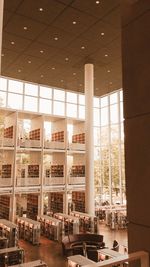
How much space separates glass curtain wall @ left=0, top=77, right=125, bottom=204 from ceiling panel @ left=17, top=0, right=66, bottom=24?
25.8ft

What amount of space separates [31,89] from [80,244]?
1154 cm

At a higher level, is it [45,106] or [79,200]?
[45,106]

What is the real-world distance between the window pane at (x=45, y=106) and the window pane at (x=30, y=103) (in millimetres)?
396

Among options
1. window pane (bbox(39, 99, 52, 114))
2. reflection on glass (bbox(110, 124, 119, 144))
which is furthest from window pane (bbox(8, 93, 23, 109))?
reflection on glass (bbox(110, 124, 119, 144))

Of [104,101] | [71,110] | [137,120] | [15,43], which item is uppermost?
[15,43]

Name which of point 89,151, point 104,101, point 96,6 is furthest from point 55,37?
point 104,101

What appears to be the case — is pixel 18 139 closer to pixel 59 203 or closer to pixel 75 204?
pixel 59 203

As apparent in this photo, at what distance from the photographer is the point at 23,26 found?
1129 centimetres

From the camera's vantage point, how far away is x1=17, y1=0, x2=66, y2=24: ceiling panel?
9.72 metres

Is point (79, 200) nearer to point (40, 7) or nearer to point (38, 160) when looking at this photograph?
point (38, 160)

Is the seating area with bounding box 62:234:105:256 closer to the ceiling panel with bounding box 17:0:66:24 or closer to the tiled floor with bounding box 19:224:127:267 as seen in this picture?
the tiled floor with bounding box 19:224:127:267

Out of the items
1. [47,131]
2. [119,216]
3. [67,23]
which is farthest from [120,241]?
[67,23]

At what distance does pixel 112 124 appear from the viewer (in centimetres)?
2045

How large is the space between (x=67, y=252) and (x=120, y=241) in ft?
9.95
